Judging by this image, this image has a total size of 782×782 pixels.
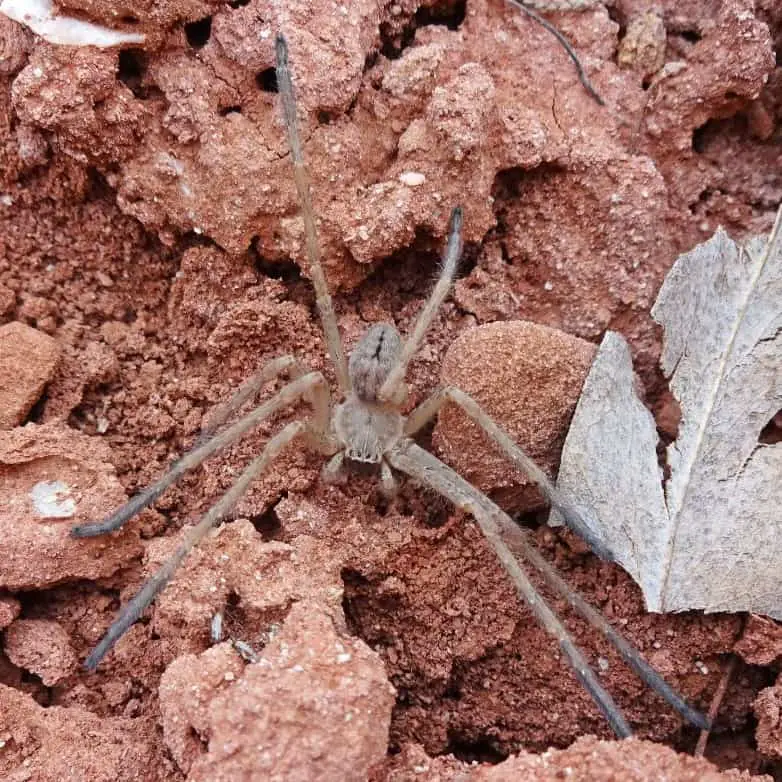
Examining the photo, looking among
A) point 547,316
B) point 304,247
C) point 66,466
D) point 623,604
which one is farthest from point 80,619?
point 547,316

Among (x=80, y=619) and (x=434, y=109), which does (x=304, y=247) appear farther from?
(x=80, y=619)

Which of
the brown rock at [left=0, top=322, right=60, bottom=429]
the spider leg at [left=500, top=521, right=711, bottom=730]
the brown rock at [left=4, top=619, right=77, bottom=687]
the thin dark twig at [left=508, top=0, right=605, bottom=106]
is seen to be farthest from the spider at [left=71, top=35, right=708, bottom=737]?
the thin dark twig at [left=508, top=0, right=605, bottom=106]

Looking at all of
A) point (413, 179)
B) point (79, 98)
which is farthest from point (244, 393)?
point (79, 98)

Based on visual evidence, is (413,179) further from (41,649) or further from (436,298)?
(41,649)

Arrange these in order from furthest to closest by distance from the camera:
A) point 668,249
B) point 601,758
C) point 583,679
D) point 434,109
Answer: point 668,249
point 434,109
point 583,679
point 601,758

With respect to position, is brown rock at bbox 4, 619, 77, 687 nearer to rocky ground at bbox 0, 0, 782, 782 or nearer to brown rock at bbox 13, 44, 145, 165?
rocky ground at bbox 0, 0, 782, 782
